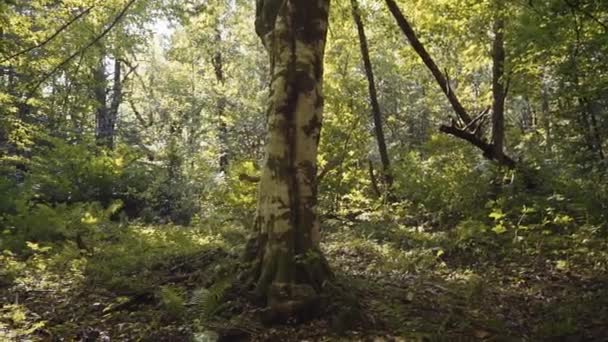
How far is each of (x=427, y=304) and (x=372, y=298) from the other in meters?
0.61

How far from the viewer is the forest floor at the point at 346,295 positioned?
187 inches

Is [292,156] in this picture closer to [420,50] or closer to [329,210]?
[420,50]

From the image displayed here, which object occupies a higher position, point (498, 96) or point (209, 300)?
point (498, 96)

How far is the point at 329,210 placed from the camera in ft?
43.7

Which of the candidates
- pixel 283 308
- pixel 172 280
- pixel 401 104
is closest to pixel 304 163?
pixel 283 308

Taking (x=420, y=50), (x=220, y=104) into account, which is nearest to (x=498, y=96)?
(x=420, y=50)

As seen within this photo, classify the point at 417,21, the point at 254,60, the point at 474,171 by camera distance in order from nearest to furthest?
the point at 474,171
the point at 417,21
the point at 254,60

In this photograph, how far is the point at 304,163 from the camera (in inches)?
216

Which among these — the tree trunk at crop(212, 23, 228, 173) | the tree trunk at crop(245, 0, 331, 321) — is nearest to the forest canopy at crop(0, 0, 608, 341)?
the tree trunk at crop(245, 0, 331, 321)

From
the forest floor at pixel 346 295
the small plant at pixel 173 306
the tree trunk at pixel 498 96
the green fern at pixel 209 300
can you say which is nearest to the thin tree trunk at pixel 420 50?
the tree trunk at pixel 498 96

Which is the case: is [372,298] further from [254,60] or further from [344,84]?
[254,60]

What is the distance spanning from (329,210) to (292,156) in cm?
800

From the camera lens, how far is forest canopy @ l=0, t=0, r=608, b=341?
516 centimetres

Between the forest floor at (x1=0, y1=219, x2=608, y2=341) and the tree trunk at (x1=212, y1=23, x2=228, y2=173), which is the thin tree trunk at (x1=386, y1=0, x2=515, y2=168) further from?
the tree trunk at (x1=212, y1=23, x2=228, y2=173)
